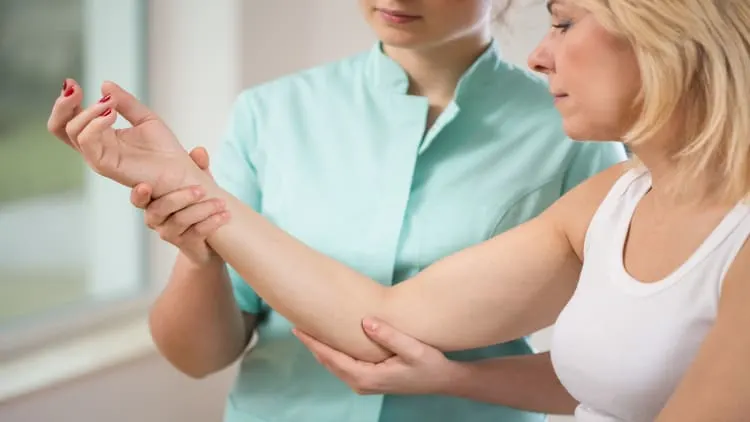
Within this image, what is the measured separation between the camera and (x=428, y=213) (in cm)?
111

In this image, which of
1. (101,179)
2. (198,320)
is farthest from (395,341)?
(101,179)

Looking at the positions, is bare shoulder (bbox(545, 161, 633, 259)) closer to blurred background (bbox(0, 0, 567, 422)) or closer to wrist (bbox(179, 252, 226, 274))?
wrist (bbox(179, 252, 226, 274))

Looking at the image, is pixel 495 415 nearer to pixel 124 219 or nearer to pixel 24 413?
pixel 24 413

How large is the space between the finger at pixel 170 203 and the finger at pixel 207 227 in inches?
1.3

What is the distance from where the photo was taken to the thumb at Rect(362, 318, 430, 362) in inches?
40.9

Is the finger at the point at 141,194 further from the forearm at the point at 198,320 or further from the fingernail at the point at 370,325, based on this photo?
the fingernail at the point at 370,325

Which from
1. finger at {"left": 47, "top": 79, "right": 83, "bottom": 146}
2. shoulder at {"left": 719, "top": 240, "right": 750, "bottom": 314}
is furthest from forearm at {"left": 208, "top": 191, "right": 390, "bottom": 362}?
shoulder at {"left": 719, "top": 240, "right": 750, "bottom": 314}

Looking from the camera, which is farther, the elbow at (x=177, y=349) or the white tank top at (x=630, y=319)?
the elbow at (x=177, y=349)

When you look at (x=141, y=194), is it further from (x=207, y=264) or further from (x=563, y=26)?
(x=563, y=26)

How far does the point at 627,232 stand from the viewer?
90 cm

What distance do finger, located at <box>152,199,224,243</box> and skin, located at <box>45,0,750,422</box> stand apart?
2cm

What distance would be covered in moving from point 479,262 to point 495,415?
24 centimetres

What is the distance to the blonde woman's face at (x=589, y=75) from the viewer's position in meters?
0.84

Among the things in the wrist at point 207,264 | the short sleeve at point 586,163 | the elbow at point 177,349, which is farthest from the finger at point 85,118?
the short sleeve at point 586,163
